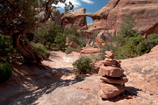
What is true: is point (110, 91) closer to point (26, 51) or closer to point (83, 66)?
point (83, 66)

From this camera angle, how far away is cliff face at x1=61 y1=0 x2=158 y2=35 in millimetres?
19734

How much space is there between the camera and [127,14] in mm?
21297

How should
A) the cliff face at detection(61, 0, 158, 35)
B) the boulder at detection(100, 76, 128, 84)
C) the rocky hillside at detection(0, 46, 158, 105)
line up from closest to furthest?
1. the rocky hillside at detection(0, 46, 158, 105)
2. the boulder at detection(100, 76, 128, 84)
3. the cliff face at detection(61, 0, 158, 35)

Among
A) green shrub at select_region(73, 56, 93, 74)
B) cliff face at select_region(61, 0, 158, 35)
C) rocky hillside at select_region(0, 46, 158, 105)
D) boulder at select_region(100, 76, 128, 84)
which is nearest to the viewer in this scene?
rocky hillside at select_region(0, 46, 158, 105)

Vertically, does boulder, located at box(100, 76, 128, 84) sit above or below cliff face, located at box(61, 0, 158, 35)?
below

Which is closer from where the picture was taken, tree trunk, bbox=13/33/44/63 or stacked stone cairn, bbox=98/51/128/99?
stacked stone cairn, bbox=98/51/128/99

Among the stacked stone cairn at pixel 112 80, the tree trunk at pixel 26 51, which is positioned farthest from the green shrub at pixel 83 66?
the tree trunk at pixel 26 51

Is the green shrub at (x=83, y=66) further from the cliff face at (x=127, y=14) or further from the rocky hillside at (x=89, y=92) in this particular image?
the cliff face at (x=127, y=14)

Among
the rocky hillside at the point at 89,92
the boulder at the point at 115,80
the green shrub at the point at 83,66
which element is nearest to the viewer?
the rocky hillside at the point at 89,92

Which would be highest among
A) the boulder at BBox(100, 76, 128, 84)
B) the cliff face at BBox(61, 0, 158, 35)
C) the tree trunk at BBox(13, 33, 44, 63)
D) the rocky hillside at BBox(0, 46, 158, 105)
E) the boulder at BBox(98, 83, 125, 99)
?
the cliff face at BBox(61, 0, 158, 35)

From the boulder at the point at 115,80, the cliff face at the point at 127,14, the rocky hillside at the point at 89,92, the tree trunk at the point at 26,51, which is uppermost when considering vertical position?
the cliff face at the point at 127,14

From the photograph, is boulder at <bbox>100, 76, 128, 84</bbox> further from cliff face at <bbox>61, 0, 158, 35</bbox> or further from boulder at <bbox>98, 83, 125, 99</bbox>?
cliff face at <bbox>61, 0, 158, 35</bbox>

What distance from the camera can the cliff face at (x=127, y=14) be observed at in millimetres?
19734

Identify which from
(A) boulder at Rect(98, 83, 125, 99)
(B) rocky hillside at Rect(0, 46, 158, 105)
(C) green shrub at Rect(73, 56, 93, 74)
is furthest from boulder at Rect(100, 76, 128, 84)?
(C) green shrub at Rect(73, 56, 93, 74)
